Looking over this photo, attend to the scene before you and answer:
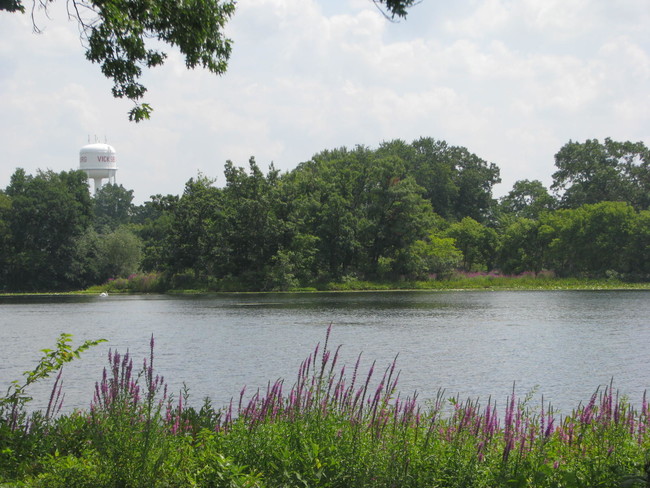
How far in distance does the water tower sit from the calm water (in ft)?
427

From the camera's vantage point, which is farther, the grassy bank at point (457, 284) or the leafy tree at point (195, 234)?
the leafy tree at point (195, 234)

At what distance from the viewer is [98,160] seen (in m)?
169

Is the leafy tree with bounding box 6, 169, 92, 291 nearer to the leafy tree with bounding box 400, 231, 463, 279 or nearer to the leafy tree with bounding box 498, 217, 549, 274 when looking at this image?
the leafy tree with bounding box 400, 231, 463, 279

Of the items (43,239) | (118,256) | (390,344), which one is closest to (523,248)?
(118,256)

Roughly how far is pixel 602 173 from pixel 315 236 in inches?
1720

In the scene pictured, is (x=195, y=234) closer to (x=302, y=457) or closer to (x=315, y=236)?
(x=315, y=236)

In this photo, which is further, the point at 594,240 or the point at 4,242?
the point at 4,242

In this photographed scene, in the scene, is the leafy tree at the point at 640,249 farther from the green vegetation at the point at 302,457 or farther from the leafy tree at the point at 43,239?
the green vegetation at the point at 302,457

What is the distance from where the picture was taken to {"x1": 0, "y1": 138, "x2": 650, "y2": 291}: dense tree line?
252ft

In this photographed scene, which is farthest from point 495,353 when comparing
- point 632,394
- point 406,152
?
point 406,152

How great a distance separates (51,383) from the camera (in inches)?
714

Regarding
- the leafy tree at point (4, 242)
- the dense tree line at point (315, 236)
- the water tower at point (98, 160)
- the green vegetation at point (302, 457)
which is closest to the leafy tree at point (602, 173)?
the dense tree line at point (315, 236)

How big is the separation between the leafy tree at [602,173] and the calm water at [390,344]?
5284 cm

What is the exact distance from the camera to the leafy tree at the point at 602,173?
94.3 meters
